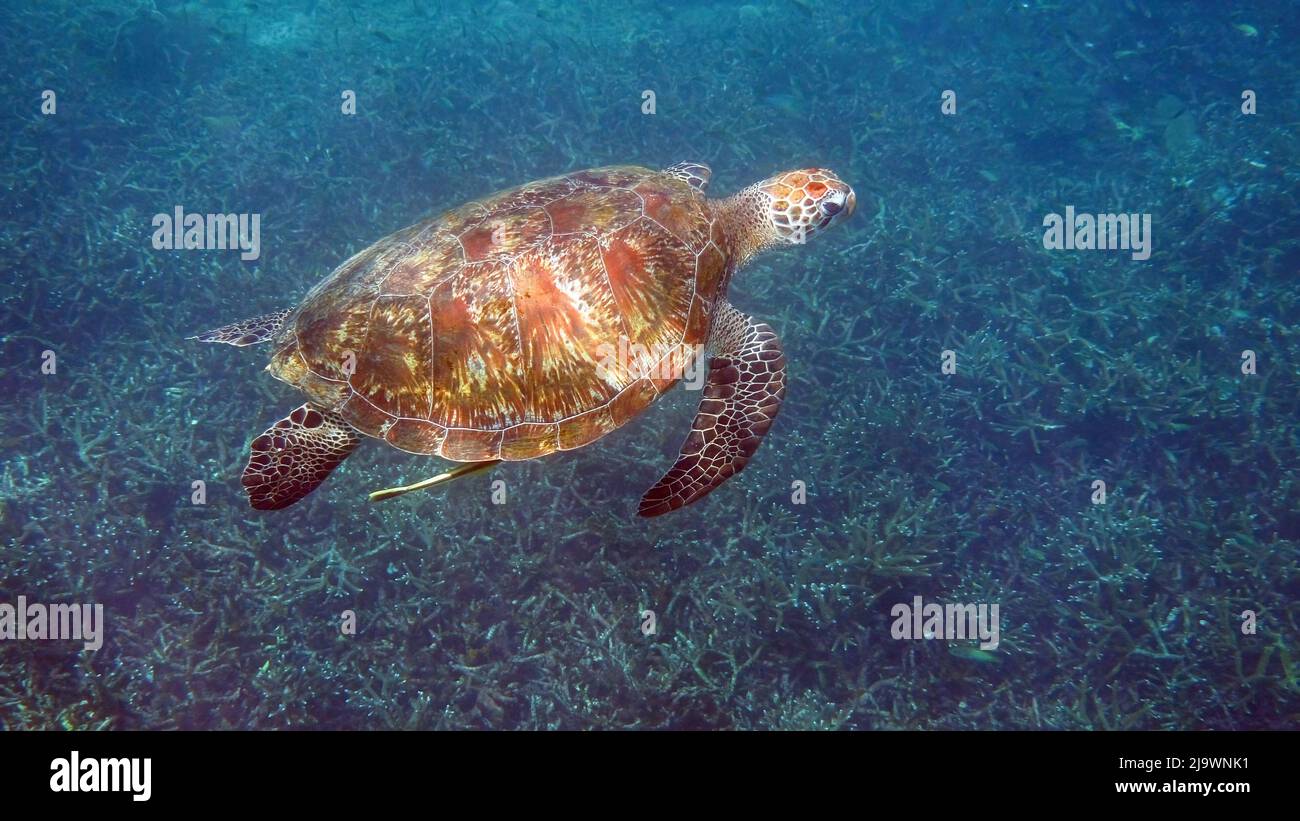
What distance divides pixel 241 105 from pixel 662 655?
9.20m

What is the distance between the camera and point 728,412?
363cm

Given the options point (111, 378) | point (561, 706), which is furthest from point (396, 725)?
point (111, 378)

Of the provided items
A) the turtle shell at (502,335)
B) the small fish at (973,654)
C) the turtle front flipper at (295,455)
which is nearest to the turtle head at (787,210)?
the turtle shell at (502,335)

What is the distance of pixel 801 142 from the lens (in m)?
7.20

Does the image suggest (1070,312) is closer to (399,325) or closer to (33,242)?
(399,325)

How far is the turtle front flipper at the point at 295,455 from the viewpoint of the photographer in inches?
131

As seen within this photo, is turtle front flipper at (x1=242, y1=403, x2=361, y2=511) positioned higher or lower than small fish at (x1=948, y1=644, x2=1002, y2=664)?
higher

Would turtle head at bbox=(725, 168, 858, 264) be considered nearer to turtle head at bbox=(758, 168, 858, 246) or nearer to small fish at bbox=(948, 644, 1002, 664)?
turtle head at bbox=(758, 168, 858, 246)

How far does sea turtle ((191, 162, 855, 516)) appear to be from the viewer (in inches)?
123

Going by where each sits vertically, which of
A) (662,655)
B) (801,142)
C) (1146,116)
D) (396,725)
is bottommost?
(396,725)

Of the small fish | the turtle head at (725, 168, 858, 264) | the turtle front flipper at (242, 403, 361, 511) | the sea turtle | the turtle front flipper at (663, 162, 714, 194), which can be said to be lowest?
the small fish

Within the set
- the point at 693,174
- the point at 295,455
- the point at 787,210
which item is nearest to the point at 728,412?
the point at 787,210

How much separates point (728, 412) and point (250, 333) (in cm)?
341

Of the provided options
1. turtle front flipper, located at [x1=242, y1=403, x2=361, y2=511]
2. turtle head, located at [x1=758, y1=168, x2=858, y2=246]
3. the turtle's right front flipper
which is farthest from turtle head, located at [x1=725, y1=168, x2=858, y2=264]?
the turtle's right front flipper
